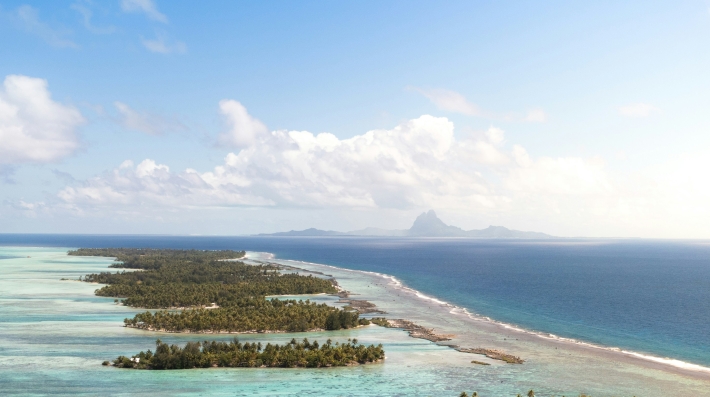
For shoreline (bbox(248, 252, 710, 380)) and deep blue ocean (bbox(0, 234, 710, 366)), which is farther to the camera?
deep blue ocean (bbox(0, 234, 710, 366))

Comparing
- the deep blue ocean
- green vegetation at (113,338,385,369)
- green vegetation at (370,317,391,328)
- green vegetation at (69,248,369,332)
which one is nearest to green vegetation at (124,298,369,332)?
green vegetation at (69,248,369,332)

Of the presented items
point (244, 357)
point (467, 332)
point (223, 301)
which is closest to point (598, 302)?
point (467, 332)

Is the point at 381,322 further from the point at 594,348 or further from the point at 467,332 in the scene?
the point at 594,348

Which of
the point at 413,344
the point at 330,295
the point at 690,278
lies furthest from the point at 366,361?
the point at 690,278

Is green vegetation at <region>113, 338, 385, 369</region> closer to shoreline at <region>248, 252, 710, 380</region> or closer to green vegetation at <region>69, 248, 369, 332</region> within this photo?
green vegetation at <region>69, 248, 369, 332</region>

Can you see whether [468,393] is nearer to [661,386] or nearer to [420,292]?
[661,386]

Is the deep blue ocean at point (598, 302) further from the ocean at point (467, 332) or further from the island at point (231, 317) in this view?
the island at point (231, 317)
